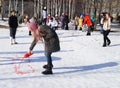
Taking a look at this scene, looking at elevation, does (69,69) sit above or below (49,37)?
below

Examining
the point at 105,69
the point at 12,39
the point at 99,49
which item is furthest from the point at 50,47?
the point at 12,39

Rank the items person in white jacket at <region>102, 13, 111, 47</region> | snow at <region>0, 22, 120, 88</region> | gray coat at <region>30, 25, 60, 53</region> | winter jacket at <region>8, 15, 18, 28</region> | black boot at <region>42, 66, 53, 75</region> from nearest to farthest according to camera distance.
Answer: snow at <region>0, 22, 120, 88</region>, gray coat at <region>30, 25, 60, 53</region>, black boot at <region>42, 66, 53, 75</region>, person in white jacket at <region>102, 13, 111, 47</region>, winter jacket at <region>8, 15, 18, 28</region>

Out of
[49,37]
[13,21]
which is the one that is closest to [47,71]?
[49,37]

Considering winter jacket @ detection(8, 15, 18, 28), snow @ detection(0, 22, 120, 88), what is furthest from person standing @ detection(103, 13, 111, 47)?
winter jacket @ detection(8, 15, 18, 28)

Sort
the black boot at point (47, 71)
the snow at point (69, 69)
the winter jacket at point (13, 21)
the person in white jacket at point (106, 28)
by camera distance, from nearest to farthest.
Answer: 1. the snow at point (69, 69)
2. the black boot at point (47, 71)
3. the person in white jacket at point (106, 28)
4. the winter jacket at point (13, 21)

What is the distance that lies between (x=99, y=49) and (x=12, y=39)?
4.84 metres

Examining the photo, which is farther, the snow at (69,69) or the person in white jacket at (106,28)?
the person in white jacket at (106,28)

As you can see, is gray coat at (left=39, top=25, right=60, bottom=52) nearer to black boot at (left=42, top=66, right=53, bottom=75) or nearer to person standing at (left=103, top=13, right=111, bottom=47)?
black boot at (left=42, top=66, right=53, bottom=75)

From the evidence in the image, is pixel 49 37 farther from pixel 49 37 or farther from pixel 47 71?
pixel 47 71

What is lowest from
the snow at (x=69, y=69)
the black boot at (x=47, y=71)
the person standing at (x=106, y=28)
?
the snow at (x=69, y=69)

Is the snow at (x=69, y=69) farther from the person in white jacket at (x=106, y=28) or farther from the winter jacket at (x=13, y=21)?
the winter jacket at (x=13, y=21)

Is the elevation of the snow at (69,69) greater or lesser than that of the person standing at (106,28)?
lesser

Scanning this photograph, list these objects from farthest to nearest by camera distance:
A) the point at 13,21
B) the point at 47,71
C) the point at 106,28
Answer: the point at 13,21 → the point at 106,28 → the point at 47,71

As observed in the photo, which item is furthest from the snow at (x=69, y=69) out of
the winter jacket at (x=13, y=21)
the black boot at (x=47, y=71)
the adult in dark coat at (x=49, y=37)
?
the winter jacket at (x=13, y=21)
